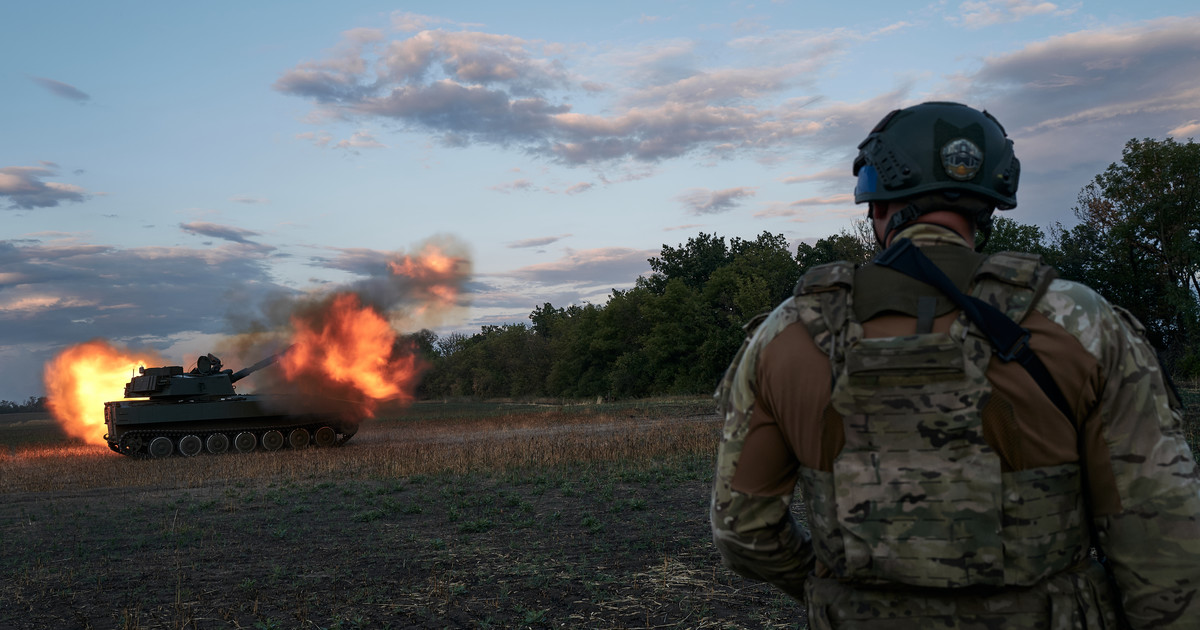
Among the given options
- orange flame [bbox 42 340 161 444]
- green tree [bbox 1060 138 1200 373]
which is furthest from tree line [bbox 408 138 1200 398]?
orange flame [bbox 42 340 161 444]

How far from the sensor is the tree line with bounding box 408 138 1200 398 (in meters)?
38.0

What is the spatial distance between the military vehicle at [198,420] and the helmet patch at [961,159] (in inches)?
982

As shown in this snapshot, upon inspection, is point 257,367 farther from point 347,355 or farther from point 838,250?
point 838,250

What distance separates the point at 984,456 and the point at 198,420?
84.6 ft

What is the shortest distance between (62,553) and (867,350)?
1089cm

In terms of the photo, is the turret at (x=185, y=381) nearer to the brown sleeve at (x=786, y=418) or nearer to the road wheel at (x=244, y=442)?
the road wheel at (x=244, y=442)

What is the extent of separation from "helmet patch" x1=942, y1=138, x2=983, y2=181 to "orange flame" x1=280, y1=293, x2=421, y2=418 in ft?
83.2

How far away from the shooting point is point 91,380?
31234mm

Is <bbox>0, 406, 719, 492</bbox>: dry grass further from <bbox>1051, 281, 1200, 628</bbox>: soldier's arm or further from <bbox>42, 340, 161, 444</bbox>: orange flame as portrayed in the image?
<bbox>1051, 281, 1200, 628</bbox>: soldier's arm

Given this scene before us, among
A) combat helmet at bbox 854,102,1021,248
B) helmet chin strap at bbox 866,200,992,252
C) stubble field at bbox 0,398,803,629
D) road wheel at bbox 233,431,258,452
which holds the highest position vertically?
combat helmet at bbox 854,102,1021,248

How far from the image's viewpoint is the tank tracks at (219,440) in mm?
24109

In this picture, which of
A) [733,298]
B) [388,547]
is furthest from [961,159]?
[733,298]

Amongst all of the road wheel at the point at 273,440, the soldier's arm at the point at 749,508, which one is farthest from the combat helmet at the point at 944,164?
the road wheel at the point at 273,440

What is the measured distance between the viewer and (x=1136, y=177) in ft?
129
